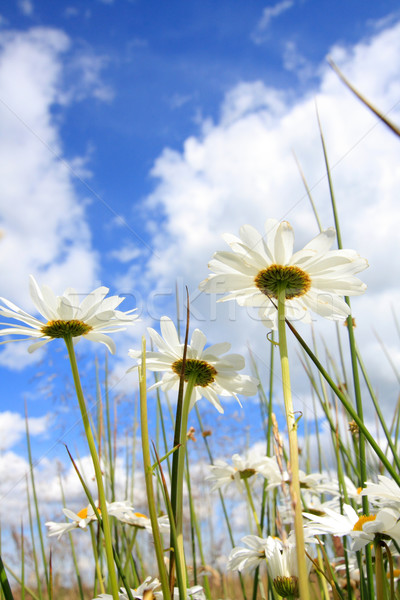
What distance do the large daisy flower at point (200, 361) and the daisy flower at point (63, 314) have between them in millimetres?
88

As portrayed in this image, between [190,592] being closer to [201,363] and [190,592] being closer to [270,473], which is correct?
[201,363]

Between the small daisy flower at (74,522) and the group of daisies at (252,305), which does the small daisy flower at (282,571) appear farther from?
the small daisy flower at (74,522)

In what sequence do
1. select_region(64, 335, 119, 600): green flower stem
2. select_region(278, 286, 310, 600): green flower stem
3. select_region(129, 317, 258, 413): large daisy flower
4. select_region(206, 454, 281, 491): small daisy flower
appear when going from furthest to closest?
select_region(206, 454, 281, 491): small daisy flower < select_region(129, 317, 258, 413): large daisy flower < select_region(64, 335, 119, 600): green flower stem < select_region(278, 286, 310, 600): green flower stem

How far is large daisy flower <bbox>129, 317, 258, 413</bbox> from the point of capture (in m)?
1.07

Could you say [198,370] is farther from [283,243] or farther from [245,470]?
[245,470]

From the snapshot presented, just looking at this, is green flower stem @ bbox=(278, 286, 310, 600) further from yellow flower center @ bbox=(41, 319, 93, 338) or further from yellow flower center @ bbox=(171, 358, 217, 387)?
→ yellow flower center @ bbox=(41, 319, 93, 338)

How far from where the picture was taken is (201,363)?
1107 millimetres

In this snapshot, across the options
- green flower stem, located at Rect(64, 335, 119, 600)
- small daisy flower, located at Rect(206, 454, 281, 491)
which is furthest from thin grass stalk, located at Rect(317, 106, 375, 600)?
green flower stem, located at Rect(64, 335, 119, 600)

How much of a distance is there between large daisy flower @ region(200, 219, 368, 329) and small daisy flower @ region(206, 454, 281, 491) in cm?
67

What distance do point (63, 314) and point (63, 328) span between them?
4 centimetres

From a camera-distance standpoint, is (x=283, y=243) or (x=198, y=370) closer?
(x=283, y=243)

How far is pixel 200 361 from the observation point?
1103 mm

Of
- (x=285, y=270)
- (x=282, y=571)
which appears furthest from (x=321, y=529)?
(x=285, y=270)

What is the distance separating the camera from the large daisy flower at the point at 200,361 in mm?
1069
